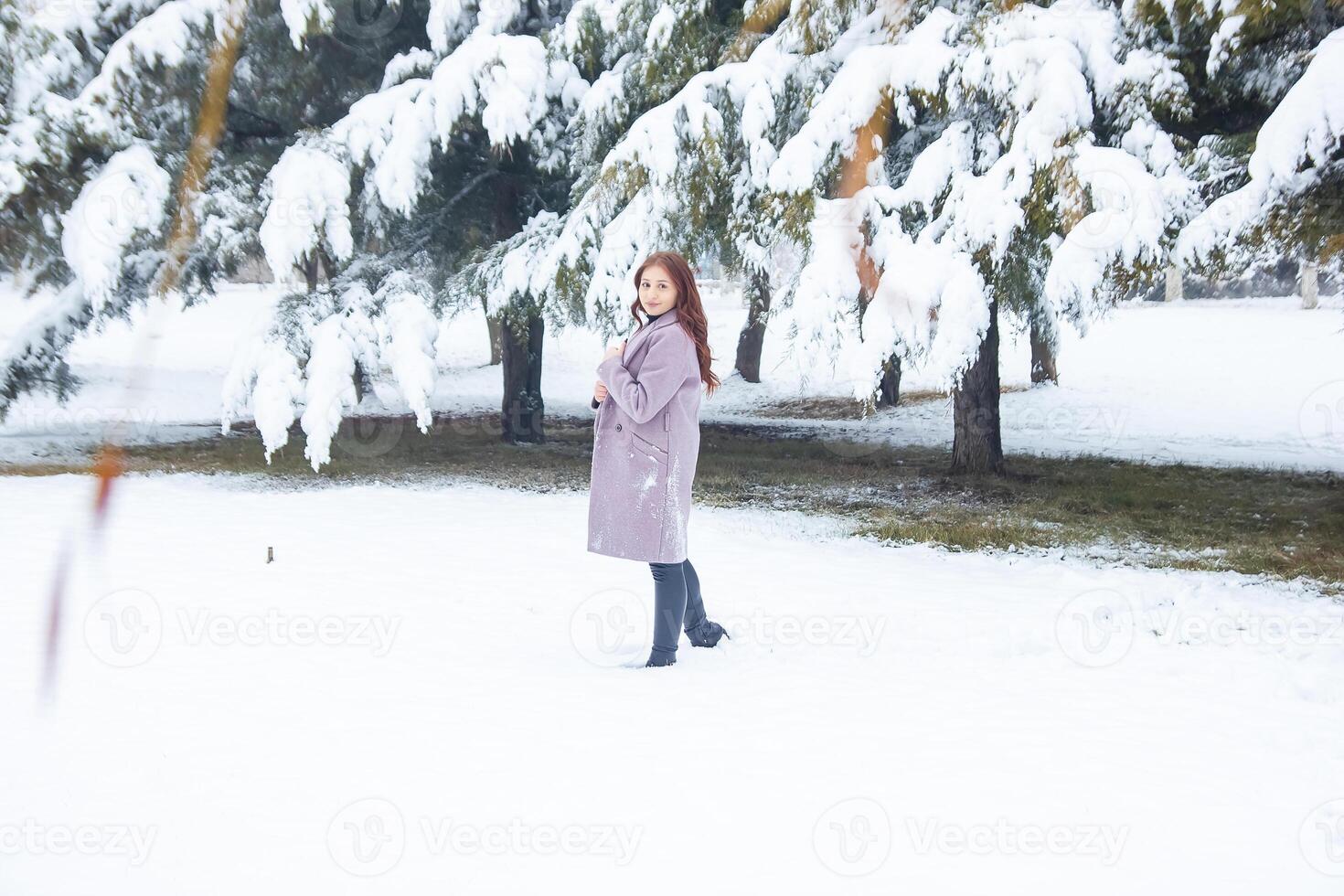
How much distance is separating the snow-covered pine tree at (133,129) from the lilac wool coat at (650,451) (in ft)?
20.2

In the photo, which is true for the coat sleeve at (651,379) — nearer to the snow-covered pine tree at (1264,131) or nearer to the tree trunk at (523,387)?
the snow-covered pine tree at (1264,131)

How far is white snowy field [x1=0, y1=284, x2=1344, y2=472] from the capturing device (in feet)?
42.4

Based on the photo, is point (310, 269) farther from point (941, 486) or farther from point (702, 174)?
point (941, 486)

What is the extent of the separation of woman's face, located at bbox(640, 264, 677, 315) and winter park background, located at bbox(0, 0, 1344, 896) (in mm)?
1629

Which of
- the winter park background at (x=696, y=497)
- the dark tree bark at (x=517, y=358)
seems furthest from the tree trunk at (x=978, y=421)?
the dark tree bark at (x=517, y=358)

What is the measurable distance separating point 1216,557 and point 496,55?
6892 millimetres

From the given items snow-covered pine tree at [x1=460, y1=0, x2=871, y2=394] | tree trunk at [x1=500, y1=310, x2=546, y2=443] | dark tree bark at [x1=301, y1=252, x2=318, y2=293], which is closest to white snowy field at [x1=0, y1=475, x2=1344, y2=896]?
snow-covered pine tree at [x1=460, y1=0, x2=871, y2=394]

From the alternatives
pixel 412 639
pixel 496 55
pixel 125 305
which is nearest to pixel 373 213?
pixel 496 55

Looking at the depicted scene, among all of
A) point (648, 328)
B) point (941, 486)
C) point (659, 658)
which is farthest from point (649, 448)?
point (941, 486)

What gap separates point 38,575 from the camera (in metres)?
5.91

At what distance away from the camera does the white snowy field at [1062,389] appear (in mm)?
12922

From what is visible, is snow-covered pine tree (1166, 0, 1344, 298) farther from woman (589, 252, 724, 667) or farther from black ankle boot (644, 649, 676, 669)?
black ankle boot (644, 649, 676, 669)

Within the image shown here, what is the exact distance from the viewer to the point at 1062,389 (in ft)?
59.1

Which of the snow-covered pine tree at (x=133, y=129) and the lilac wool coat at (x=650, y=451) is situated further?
the snow-covered pine tree at (x=133, y=129)
